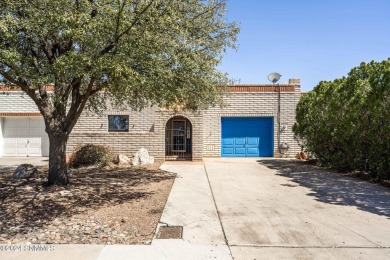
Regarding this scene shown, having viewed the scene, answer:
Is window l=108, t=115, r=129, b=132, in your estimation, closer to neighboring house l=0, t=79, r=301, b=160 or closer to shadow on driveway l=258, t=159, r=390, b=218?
neighboring house l=0, t=79, r=301, b=160

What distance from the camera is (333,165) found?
13.4 m

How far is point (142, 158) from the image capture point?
14469 mm

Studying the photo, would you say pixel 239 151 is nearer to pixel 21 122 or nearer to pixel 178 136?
pixel 178 136

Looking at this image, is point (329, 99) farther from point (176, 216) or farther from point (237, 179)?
point (176, 216)

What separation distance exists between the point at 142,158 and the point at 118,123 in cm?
380

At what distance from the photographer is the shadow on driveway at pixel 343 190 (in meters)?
7.26

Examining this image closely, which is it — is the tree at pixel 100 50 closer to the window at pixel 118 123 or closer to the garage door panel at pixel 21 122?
the window at pixel 118 123

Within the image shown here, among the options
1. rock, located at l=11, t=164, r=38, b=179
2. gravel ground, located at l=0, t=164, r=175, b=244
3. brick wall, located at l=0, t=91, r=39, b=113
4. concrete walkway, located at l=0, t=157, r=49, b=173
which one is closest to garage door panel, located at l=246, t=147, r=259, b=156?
gravel ground, located at l=0, t=164, r=175, b=244

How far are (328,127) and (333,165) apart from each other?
1716mm

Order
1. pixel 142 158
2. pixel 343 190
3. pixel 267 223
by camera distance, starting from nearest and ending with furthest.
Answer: pixel 267 223, pixel 343 190, pixel 142 158

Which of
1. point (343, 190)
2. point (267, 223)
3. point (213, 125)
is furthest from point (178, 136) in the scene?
point (267, 223)

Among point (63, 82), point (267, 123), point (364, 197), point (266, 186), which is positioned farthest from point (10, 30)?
point (267, 123)

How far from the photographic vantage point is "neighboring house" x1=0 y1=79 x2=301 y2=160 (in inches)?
674

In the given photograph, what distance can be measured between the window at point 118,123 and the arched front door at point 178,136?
2331mm
